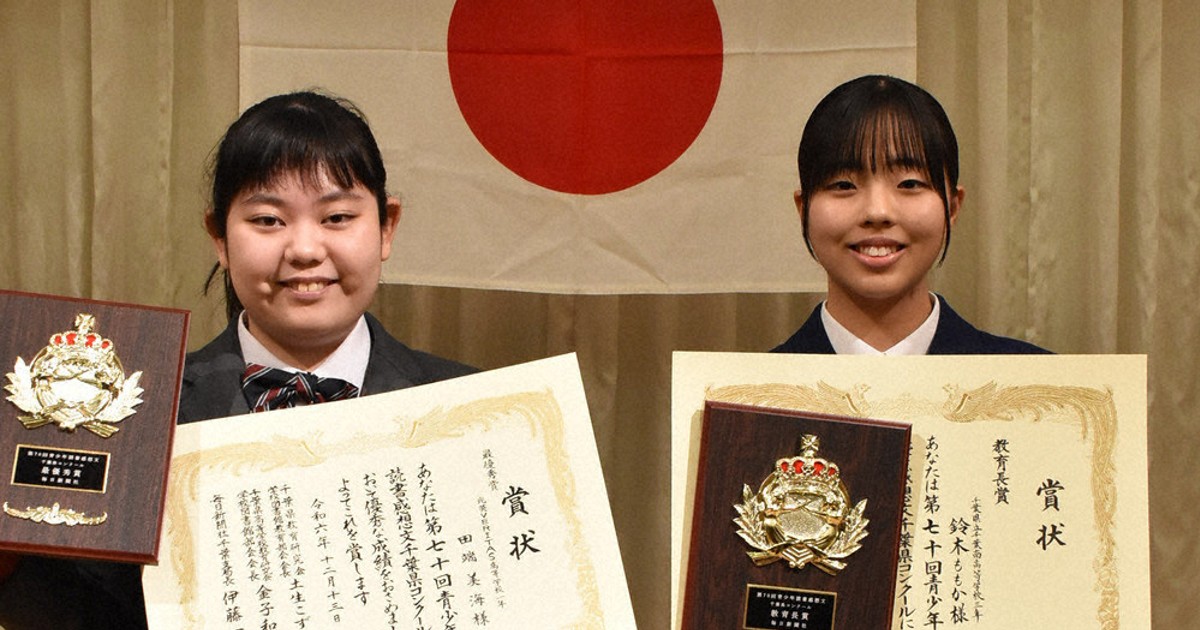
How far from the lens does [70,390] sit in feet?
4.07

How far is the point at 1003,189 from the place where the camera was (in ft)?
7.23

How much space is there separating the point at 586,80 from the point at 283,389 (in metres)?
1.00

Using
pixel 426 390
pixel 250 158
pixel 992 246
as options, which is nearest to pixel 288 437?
pixel 426 390

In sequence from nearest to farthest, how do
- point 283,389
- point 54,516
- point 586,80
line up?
point 54,516 < point 283,389 < point 586,80

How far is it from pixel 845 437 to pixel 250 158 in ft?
2.66

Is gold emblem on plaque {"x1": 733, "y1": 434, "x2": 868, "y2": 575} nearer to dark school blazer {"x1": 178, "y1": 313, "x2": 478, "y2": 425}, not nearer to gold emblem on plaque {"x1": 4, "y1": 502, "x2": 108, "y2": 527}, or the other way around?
dark school blazer {"x1": 178, "y1": 313, "x2": 478, "y2": 425}

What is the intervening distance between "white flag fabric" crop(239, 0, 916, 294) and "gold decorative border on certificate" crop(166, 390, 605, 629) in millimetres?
909

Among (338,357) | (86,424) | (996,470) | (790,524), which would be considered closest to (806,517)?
(790,524)

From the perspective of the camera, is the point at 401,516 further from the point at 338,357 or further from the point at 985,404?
the point at 985,404

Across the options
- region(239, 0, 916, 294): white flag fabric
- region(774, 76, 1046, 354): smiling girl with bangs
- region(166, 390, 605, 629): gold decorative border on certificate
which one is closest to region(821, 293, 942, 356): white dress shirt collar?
region(774, 76, 1046, 354): smiling girl with bangs

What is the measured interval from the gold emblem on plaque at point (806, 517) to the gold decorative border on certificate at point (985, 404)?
0.23 ft

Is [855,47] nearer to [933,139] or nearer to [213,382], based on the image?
[933,139]

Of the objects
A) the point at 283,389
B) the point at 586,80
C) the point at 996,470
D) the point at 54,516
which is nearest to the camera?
the point at 54,516

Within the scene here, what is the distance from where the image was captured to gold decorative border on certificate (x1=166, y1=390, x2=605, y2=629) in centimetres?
125
